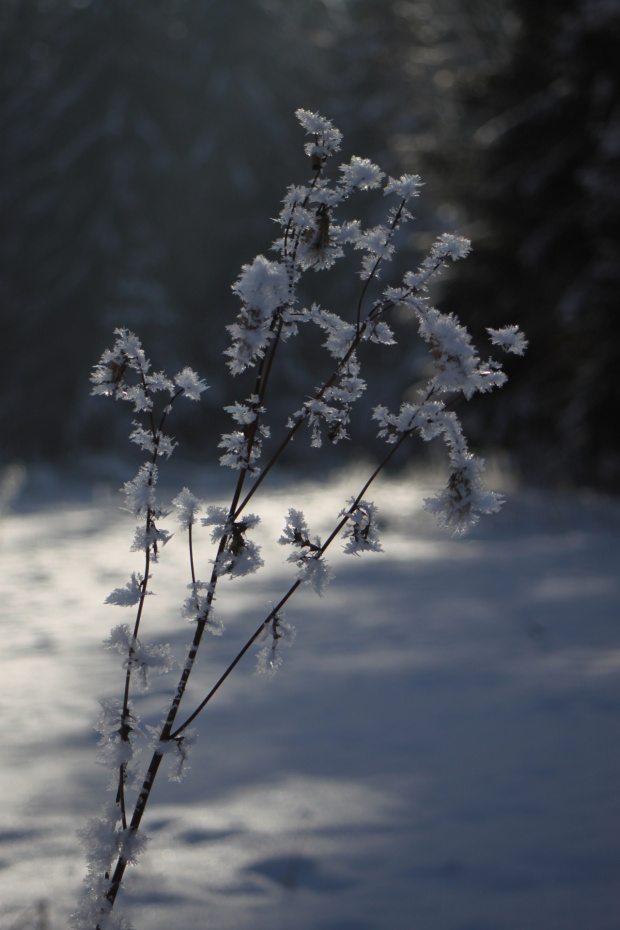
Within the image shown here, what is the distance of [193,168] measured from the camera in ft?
53.7

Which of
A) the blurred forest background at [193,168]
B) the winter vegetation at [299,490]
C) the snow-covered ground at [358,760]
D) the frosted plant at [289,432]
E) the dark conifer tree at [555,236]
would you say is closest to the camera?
the frosted plant at [289,432]

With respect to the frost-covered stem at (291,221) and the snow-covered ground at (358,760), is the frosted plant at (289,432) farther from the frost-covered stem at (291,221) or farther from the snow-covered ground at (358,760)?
the snow-covered ground at (358,760)

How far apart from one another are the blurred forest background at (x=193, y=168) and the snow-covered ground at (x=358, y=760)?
20.2ft

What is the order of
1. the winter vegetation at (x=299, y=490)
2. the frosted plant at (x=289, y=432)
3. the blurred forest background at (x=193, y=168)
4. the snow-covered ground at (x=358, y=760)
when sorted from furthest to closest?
the blurred forest background at (x=193, y=168) → the snow-covered ground at (x=358, y=760) → the winter vegetation at (x=299, y=490) → the frosted plant at (x=289, y=432)

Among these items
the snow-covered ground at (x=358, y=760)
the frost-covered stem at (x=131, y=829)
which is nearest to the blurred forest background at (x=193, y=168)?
the snow-covered ground at (x=358, y=760)

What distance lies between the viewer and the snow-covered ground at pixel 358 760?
6.31 ft

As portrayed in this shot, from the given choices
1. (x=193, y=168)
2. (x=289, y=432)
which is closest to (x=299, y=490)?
(x=289, y=432)

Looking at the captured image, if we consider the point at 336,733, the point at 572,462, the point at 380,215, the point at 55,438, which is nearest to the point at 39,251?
the point at 55,438

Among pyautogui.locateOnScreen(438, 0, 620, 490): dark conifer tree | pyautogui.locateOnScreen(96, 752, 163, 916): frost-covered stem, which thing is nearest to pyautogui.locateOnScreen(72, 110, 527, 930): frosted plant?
pyautogui.locateOnScreen(96, 752, 163, 916): frost-covered stem

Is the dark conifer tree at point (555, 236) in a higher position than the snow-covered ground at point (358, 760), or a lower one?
higher

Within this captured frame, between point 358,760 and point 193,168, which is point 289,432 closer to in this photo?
point 358,760

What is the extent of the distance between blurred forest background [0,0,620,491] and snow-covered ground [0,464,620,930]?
20.2 feet

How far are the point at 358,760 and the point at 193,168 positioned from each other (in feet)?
50.9

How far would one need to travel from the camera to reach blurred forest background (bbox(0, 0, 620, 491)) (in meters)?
11.4
